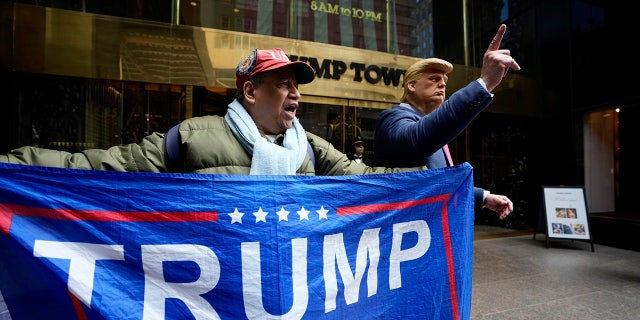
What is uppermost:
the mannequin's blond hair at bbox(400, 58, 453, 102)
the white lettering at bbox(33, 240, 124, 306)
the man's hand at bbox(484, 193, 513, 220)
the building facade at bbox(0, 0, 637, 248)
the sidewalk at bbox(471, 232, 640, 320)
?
the building facade at bbox(0, 0, 637, 248)

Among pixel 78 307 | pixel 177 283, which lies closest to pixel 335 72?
pixel 177 283

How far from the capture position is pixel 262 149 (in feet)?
5.55

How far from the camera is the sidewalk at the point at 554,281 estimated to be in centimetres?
378

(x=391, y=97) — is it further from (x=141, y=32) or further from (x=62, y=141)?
(x=62, y=141)

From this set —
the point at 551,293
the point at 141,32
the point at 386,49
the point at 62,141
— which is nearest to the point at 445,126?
the point at 551,293

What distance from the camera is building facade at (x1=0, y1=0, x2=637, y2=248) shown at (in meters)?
5.94

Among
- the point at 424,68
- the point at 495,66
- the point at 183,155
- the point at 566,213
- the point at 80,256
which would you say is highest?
the point at 424,68

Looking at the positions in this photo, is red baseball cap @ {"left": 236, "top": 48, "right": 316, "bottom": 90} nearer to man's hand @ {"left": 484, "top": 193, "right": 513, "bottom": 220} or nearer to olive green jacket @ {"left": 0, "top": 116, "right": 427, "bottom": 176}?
olive green jacket @ {"left": 0, "top": 116, "right": 427, "bottom": 176}

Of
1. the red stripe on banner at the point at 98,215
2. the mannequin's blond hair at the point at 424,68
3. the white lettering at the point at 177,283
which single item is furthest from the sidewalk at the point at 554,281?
the red stripe on banner at the point at 98,215

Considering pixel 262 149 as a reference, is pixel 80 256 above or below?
below

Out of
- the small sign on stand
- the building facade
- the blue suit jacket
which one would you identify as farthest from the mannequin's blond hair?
the small sign on stand

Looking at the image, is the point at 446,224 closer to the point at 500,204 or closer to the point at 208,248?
the point at 500,204

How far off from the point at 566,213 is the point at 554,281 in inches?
106

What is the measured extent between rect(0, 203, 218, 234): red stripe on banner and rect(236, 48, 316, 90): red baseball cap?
0.67 metres
